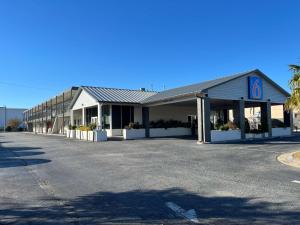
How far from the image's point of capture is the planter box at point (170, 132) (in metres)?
34.0

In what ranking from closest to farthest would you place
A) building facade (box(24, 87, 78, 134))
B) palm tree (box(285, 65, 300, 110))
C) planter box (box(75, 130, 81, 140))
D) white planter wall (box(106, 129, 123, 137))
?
palm tree (box(285, 65, 300, 110)), white planter wall (box(106, 129, 123, 137)), planter box (box(75, 130, 81, 140)), building facade (box(24, 87, 78, 134))

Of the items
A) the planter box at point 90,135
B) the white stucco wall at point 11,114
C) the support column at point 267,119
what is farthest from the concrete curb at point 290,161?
the white stucco wall at point 11,114

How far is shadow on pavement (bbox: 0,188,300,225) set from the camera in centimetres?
643

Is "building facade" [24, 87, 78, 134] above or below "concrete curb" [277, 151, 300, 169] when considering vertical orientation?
above

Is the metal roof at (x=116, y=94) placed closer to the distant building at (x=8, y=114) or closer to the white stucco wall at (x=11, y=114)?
the distant building at (x=8, y=114)

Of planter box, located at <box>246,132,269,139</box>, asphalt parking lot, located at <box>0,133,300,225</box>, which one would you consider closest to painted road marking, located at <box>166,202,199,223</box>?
asphalt parking lot, located at <box>0,133,300,225</box>

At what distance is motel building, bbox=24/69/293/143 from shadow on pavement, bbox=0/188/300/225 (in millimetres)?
17165

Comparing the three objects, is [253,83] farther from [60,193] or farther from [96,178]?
[60,193]

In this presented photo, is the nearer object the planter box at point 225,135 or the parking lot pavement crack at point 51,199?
the parking lot pavement crack at point 51,199

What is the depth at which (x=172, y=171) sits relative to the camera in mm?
12281

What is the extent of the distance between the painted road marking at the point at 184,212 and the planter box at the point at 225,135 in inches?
728

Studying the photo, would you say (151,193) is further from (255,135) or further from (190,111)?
(190,111)

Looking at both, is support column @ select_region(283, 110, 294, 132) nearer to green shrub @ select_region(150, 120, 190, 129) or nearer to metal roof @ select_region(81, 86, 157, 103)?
green shrub @ select_region(150, 120, 190, 129)

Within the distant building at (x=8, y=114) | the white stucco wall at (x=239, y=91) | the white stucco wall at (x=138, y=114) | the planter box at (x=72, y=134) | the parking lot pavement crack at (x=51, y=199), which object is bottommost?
the parking lot pavement crack at (x=51, y=199)
